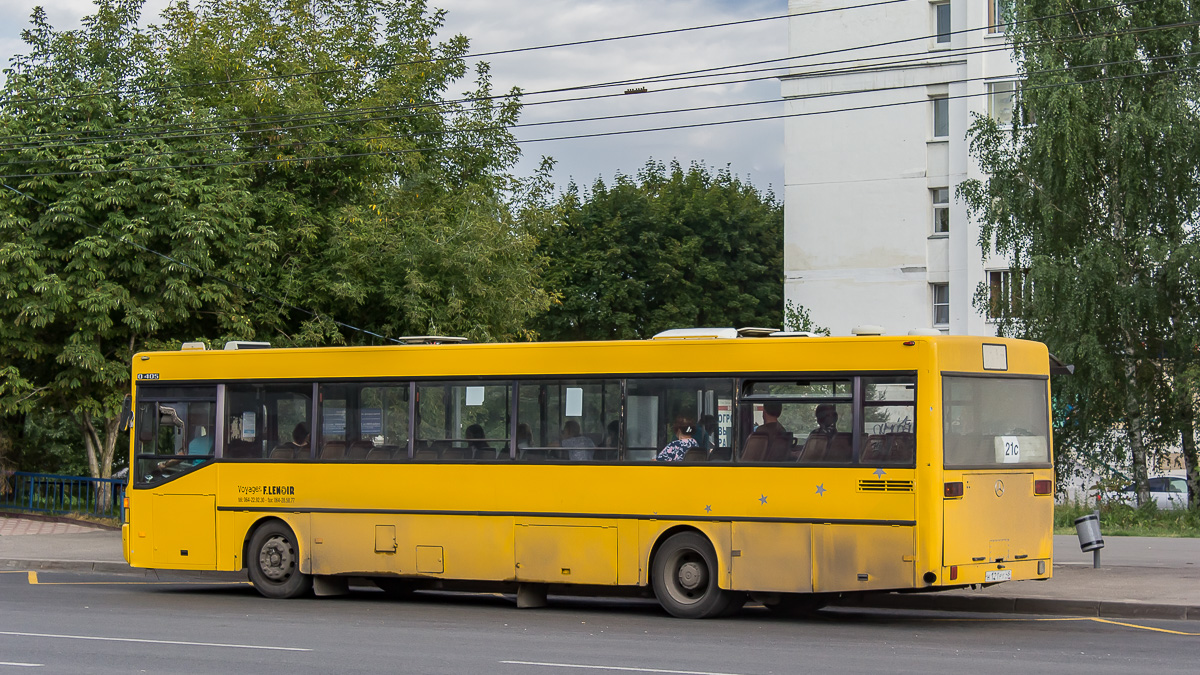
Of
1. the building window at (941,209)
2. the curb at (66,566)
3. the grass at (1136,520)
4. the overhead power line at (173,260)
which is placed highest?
the building window at (941,209)

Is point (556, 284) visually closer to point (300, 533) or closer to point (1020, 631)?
point (300, 533)

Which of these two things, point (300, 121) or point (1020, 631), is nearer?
point (1020, 631)

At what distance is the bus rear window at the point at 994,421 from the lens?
41.6 feet

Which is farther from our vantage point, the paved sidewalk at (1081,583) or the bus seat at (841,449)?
the paved sidewalk at (1081,583)

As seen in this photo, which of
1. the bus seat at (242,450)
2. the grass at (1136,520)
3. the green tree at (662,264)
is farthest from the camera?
the green tree at (662,264)

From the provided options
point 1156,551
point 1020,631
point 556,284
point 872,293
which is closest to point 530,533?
point 1020,631

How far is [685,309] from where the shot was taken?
173ft

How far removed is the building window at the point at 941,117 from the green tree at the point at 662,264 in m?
11.7

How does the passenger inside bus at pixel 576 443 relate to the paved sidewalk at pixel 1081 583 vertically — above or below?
above

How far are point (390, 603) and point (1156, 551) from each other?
11096mm

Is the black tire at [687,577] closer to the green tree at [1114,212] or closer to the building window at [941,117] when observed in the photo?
the green tree at [1114,212]

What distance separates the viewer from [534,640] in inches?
470

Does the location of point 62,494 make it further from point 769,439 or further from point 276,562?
point 769,439

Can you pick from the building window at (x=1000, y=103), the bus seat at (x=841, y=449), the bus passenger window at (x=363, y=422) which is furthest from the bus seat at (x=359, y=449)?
the building window at (x=1000, y=103)
